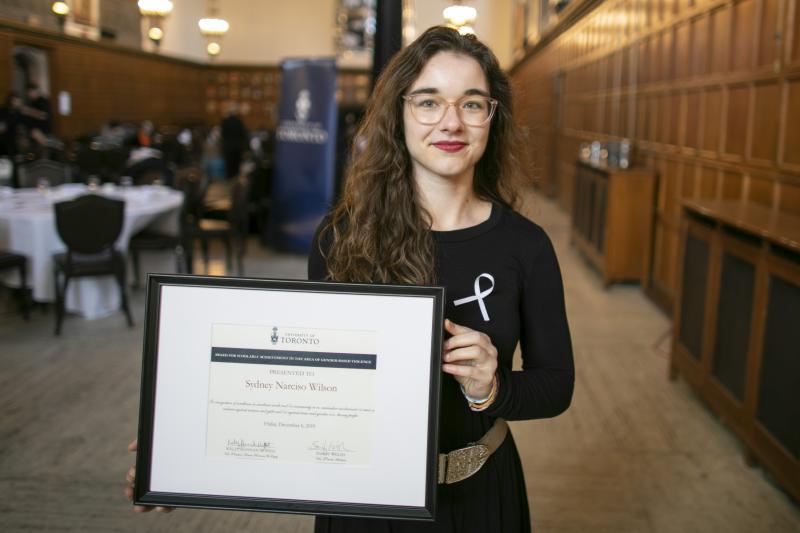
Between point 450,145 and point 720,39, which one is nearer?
point 450,145

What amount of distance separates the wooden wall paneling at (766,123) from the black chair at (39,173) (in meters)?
6.45

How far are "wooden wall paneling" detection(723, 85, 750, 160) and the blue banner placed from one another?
3940mm

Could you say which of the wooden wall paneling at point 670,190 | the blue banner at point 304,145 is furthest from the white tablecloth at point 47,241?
the wooden wall paneling at point 670,190

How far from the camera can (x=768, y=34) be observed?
4.56 m

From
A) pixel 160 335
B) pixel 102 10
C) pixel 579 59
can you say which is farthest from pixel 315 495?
pixel 102 10

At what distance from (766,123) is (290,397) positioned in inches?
168

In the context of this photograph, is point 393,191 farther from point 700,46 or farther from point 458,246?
point 700,46

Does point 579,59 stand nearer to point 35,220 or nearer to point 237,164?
point 237,164

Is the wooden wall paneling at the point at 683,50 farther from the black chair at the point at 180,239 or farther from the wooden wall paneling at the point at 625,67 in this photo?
A: the black chair at the point at 180,239

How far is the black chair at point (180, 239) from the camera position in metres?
6.50

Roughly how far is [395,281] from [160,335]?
42 cm

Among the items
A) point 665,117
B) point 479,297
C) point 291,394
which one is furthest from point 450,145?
point 665,117
